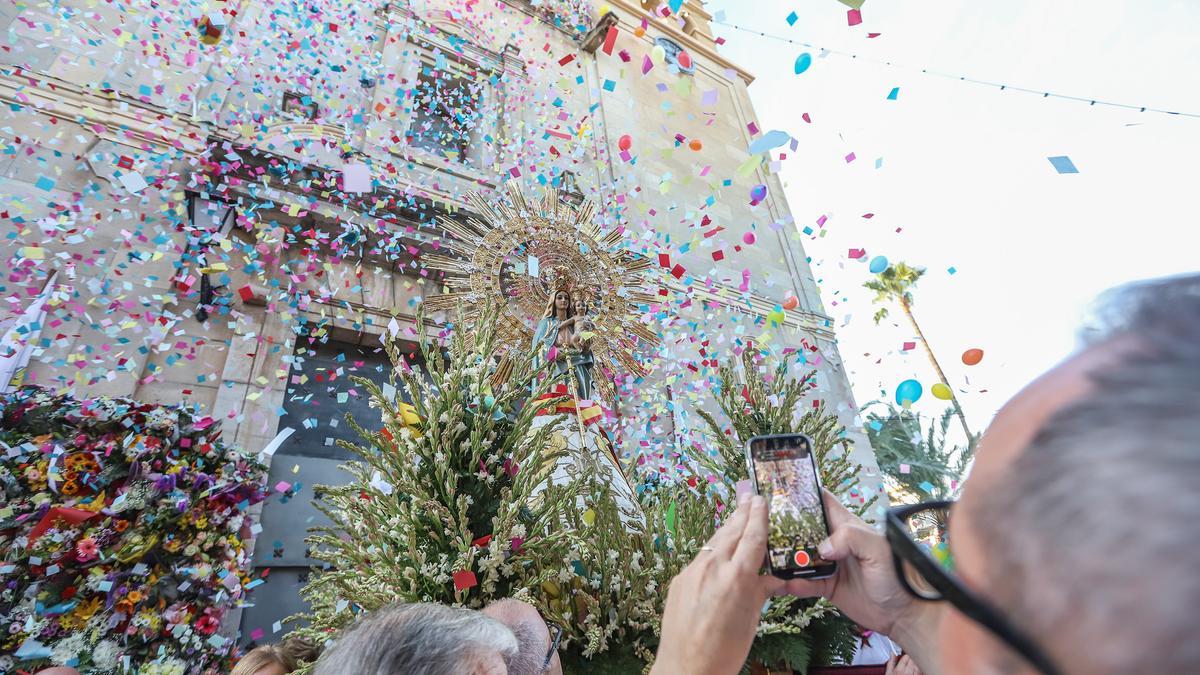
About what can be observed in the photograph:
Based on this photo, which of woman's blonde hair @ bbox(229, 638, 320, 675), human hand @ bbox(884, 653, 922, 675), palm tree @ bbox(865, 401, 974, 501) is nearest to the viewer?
human hand @ bbox(884, 653, 922, 675)

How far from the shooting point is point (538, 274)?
5266 mm

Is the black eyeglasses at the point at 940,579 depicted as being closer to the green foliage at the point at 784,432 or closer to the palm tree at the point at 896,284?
the green foliage at the point at 784,432

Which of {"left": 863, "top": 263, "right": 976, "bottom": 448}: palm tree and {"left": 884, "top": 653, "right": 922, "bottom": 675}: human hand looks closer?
{"left": 884, "top": 653, "right": 922, "bottom": 675}: human hand

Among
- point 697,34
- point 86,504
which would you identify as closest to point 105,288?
point 86,504

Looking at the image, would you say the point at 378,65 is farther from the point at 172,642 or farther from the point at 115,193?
the point at 172,642

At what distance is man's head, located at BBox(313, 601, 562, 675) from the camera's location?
116 cm

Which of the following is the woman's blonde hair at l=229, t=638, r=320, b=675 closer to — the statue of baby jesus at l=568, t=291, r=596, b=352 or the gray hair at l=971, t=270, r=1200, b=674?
the statue of baby jesus at l=568, t=291, r=596, b=352

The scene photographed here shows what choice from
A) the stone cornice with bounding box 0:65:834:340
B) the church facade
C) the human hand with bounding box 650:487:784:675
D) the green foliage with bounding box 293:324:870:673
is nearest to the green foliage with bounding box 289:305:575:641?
the green foliage with bounding box 293:324:870:673

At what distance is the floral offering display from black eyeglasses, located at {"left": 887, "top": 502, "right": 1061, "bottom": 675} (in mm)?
4413

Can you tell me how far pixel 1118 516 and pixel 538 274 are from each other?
5.03m

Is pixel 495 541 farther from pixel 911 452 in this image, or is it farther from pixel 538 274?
pixel 911 452

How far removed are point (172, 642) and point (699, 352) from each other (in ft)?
22.1

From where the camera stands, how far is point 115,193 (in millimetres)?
5457

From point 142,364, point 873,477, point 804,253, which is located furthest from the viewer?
point 804,253
